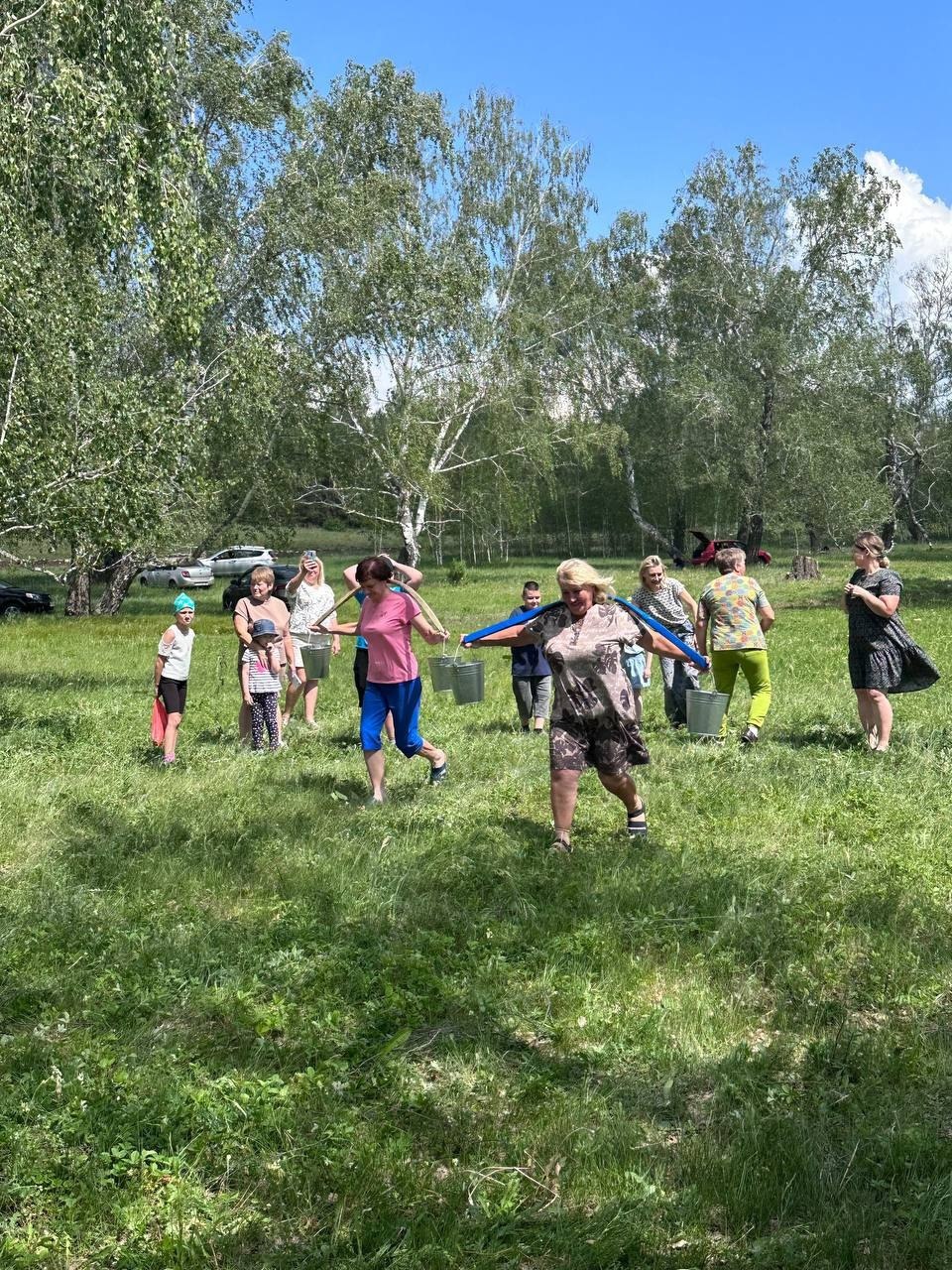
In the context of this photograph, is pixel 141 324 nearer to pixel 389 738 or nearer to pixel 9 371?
pixel 9 371

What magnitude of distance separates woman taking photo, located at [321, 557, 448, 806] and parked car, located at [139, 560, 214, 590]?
3438cm

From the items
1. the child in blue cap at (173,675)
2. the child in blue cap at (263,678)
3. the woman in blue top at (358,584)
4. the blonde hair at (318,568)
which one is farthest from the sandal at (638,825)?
the blonde hair at (318,568)

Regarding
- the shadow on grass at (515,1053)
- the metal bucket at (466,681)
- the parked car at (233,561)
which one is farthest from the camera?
the parked car at (233,561)

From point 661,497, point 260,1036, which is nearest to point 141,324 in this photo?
point 260,1036

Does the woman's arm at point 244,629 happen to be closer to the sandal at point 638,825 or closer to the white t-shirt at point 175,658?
the white t-shirt at point 175,658

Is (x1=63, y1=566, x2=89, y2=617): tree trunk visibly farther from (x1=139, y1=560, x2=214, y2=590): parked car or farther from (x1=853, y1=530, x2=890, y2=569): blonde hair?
(x1=853, y1=530, x2=890, y2=569): blonde hair

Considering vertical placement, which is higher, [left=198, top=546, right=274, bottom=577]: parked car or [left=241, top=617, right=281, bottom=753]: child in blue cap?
[left=198, top=546, right=274, bottom=577]: parked car

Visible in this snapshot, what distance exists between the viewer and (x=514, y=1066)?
13.9 feet

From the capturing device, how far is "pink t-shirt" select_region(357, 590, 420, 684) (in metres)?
7.93

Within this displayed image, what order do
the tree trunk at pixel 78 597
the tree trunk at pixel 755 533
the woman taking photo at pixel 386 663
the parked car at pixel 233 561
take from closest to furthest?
1. the woman taking photo at pixel 386 663
2. the tree trunk at pixel 78 597
3. the tree trunk at pixel 755 533
4. the parked car at pixel 233 561

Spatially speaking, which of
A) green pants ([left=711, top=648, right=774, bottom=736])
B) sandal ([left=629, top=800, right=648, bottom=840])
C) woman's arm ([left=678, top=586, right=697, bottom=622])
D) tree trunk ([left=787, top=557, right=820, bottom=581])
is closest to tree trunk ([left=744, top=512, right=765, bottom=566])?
tree trunk ([left=787, top=557, right=820, bottom=581])

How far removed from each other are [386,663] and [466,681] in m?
0.69

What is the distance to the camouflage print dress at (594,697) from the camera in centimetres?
651

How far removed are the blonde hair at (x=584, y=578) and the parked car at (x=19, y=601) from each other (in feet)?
87.6
